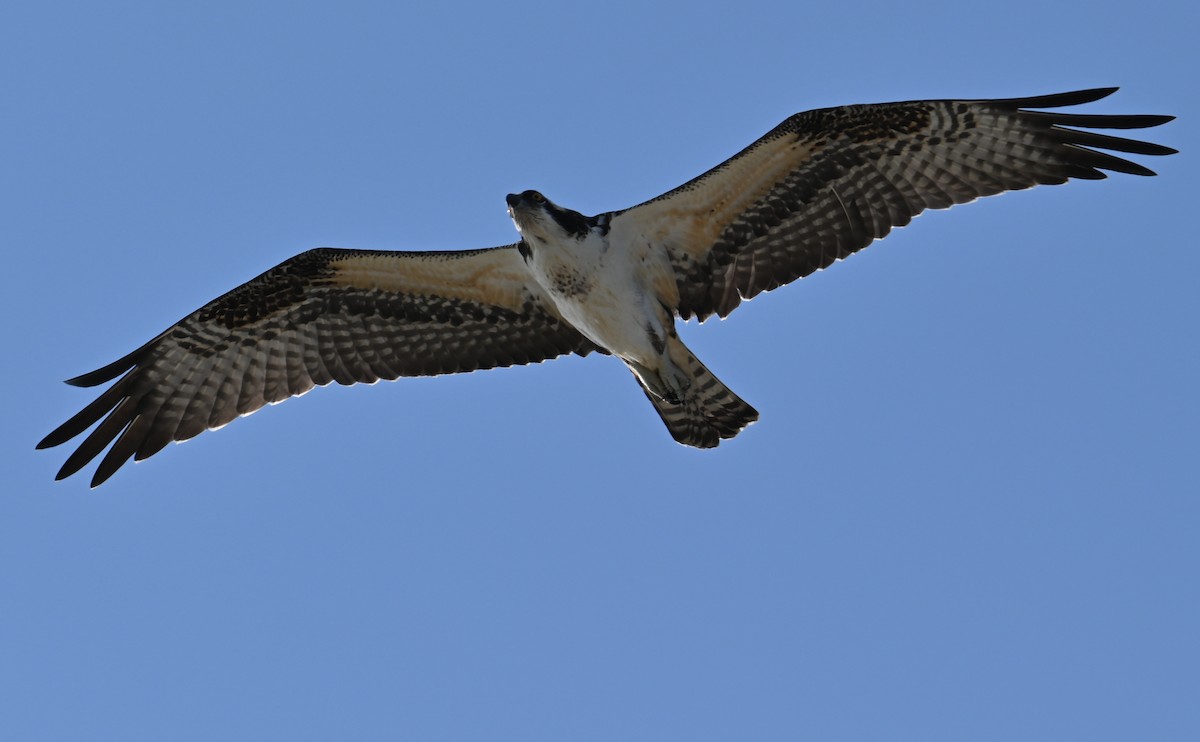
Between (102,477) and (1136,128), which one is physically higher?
(1136,128)

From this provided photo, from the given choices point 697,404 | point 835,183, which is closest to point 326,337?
point 697,404

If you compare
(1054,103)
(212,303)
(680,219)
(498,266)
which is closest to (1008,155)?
(1054,103)

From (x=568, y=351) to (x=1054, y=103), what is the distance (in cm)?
429

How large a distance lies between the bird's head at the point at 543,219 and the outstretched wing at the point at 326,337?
3.21 feet

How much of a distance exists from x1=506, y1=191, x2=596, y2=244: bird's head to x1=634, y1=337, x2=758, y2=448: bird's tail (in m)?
1.24

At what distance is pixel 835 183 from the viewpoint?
11.4 metres

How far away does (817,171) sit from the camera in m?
11.4

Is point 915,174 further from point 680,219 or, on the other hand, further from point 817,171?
point 680,219

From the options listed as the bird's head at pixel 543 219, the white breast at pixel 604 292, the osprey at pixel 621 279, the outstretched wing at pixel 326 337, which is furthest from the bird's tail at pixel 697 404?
the bird's head at pixel 543 219

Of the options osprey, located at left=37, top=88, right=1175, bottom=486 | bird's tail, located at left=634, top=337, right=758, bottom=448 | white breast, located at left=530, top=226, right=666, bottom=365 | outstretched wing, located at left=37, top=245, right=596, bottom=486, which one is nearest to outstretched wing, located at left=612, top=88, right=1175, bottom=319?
osprey, located at left=37, top=88, right=1175, bottom=486

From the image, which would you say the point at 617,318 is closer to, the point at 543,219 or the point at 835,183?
the point at 543,219

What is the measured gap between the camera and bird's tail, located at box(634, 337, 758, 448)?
11469 mm

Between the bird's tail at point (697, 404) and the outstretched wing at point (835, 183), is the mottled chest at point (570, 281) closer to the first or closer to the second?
the outstretched wing at point (835, 183)

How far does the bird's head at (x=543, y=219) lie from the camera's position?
1091cm
